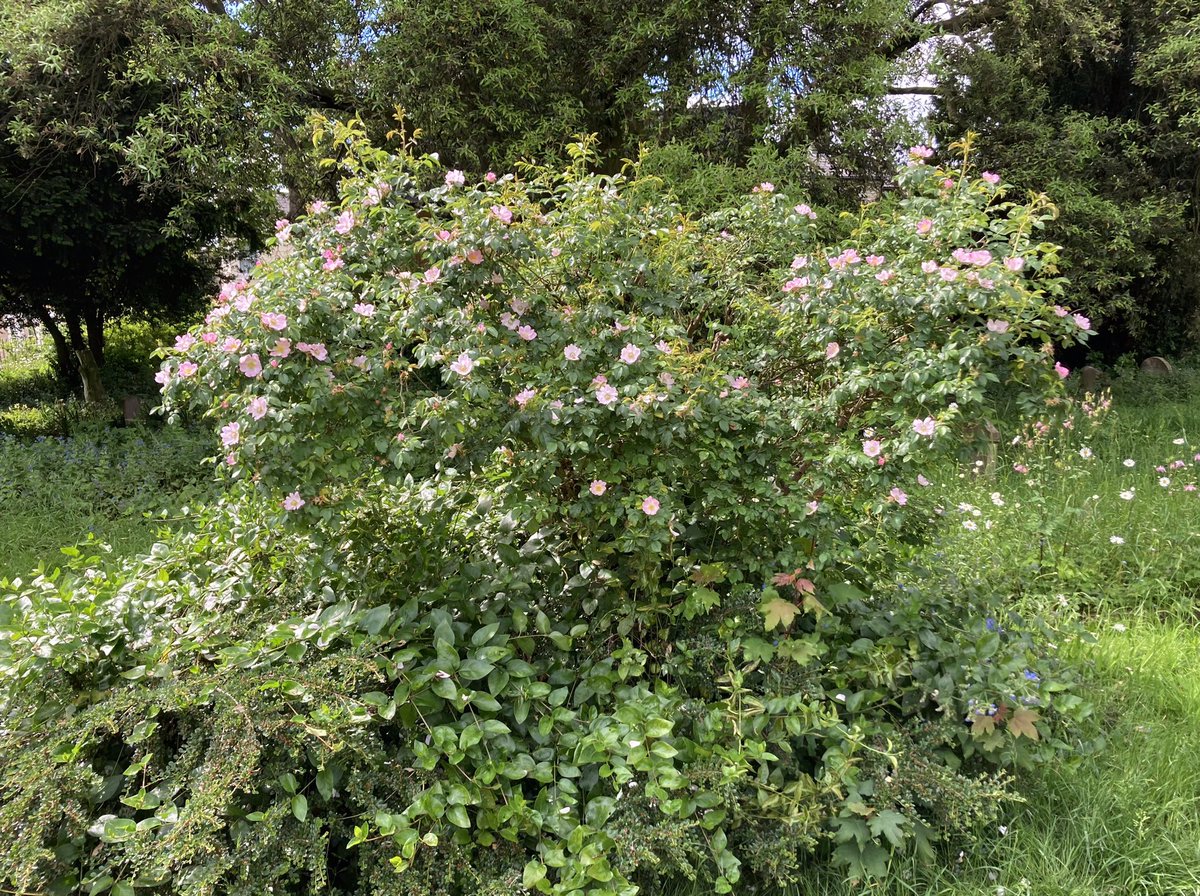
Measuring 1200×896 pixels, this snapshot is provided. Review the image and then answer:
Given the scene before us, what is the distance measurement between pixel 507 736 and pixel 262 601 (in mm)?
842

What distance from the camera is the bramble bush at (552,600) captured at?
5.13ft

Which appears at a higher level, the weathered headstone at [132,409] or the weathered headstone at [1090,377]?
the weathered headstone at [132,409]

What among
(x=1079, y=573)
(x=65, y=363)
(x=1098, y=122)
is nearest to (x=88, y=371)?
(x=65, y=363)

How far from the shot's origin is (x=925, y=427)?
158 cm

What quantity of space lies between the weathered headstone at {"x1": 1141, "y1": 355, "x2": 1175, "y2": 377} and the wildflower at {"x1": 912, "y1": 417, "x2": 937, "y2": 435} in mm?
7503

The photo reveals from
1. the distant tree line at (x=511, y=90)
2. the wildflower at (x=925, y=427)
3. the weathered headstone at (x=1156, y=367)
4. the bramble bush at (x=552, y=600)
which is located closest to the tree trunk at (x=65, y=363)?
the distant tree line at (x=511, y=90)

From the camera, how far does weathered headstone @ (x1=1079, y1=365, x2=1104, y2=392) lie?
23.5 ft

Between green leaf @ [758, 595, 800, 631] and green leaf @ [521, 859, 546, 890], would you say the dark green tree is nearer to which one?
green leaf @ [758, 595, 800, 631]

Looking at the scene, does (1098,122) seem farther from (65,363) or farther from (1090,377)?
(65,363)

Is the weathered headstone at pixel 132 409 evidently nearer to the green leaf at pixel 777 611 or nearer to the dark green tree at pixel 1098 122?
the green leaf at pixel 777 611

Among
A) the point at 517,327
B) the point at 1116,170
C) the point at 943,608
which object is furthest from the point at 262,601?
the point at 1116,170

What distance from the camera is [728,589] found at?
6.89ft

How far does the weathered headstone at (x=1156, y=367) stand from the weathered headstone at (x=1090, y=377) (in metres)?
0.51

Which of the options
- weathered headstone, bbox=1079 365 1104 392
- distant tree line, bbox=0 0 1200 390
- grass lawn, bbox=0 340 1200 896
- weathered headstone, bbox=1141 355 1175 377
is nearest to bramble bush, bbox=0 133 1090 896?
grass lawn, bbox=0 340 1200 896
